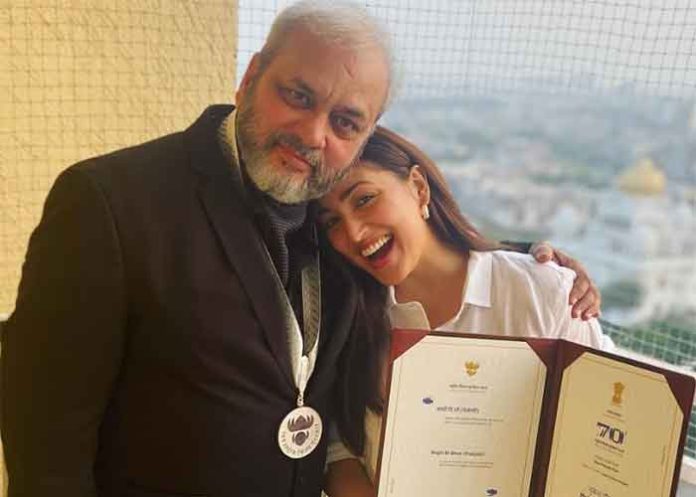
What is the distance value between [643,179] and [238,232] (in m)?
0.63

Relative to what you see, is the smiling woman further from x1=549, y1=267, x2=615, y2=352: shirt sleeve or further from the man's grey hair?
the man's grey hair

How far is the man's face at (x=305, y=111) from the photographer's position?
1.02m

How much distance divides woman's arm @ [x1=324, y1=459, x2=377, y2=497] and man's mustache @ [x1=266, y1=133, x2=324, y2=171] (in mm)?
533

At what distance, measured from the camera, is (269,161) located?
1049 millimetres

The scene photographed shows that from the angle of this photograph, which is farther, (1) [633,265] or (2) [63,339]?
(1) [633,265]

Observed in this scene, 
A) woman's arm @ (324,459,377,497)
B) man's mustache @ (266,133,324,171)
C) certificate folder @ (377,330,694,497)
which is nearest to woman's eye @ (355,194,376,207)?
man's mustache @ (266,133,324,171)

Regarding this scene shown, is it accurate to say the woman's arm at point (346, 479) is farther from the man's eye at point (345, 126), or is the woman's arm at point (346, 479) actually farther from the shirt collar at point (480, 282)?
the man's eye at point (345, 126)

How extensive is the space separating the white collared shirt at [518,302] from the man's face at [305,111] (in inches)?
11.6

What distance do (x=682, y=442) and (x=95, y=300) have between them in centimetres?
85

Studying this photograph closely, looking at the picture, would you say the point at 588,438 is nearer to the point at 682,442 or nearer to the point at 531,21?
the point at 682,442

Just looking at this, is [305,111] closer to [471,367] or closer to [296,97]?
[296,97]

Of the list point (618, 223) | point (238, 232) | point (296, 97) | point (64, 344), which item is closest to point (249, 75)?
point (296, 97)

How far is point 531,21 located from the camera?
43.1 inches

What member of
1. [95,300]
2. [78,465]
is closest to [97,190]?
[95,300]
